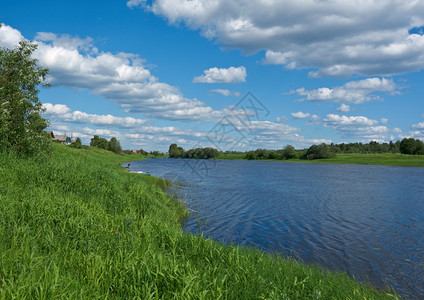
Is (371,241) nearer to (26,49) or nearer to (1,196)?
(1,196)

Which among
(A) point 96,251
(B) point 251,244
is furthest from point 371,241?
(A) point 96,251

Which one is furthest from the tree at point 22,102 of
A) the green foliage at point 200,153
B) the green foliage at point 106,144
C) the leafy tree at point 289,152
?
the leafy tree at point 289,152

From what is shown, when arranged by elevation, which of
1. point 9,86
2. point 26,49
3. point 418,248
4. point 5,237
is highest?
point 26,49

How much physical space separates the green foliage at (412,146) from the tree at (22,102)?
162m

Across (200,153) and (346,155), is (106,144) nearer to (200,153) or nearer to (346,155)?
(200,153)

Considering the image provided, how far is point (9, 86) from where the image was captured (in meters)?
18.7

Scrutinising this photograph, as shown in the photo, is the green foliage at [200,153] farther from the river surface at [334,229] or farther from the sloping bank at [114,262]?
the sloping bank at [114,262]

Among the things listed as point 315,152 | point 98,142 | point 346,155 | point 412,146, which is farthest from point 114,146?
point 412,146

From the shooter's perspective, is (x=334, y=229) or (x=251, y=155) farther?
(x=251, y=155)

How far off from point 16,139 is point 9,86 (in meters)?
3.58

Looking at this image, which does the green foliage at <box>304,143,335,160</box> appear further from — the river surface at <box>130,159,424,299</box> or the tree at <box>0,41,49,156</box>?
the tree at <box>0,41,49,156</box>

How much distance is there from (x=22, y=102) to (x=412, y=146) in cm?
16435

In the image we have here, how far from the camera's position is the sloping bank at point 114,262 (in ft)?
18.2

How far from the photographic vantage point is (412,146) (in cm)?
13825
